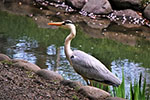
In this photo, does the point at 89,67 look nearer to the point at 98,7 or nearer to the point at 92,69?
the point at 92,69

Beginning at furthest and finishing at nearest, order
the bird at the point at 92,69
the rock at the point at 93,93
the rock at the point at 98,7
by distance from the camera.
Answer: the rock at the point at 98,7
the bird at the point at 92,69
the rock at the point at 93,93

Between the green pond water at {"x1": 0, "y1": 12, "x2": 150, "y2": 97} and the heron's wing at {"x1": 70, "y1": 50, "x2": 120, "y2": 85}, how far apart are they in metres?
1.69

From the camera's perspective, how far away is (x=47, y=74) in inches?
207

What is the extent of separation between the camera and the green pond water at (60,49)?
7.98m

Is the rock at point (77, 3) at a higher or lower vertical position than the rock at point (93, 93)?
lower

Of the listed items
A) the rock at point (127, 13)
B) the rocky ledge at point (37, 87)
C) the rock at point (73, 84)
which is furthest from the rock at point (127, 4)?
the rock at point (73, 84)

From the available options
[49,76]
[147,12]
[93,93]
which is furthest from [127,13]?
[93,93]

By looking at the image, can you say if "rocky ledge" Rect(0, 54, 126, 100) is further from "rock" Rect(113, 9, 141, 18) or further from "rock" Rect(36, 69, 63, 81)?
"rock" Rect(113, 9, 141, 18)

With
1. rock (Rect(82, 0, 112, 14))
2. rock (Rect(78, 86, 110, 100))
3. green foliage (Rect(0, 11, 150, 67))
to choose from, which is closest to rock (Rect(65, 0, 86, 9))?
rock (Rect(82, 0, 112, 14))

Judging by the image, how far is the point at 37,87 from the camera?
4770 millimetres

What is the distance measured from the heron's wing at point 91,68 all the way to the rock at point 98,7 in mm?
7915

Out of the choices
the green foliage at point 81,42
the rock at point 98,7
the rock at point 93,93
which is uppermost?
the rock at point 93,93

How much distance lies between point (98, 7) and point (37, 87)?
29.3ft

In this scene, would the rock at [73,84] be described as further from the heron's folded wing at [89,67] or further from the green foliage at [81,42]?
the green foliage at [81,42]
